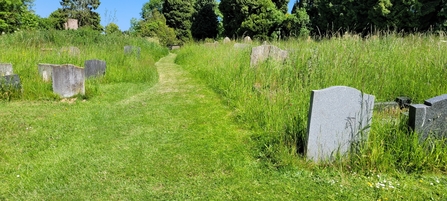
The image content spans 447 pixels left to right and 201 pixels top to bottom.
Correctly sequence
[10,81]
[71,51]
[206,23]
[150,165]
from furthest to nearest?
[206,23] < [71,51] < [10,81] < [150,165]

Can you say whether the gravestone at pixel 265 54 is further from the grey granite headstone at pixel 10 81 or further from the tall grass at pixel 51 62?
the grey granite headstone at pixel 10 81

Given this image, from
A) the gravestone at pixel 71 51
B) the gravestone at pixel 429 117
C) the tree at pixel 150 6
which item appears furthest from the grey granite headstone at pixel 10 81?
the tree at pixel 150 6

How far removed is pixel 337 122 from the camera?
303 cm

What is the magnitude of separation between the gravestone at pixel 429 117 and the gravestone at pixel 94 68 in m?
7.10

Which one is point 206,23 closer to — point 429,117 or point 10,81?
point 10,81

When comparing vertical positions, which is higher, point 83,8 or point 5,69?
point 83,8

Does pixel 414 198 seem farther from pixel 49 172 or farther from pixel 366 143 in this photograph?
pixel 49 172

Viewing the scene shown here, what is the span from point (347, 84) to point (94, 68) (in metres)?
6.27

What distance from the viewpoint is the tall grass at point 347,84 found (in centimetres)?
297

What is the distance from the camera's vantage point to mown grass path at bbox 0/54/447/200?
8.54 feet

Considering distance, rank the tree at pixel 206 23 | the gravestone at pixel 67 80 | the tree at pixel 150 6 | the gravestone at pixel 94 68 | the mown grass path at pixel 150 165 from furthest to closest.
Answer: the tree at pixel 150 6 < the tree at pixel 206 23 < the gravestone at pixel 94 68 < the gravestone at pixel 67 80 < the mown grass path at pixel 150 165

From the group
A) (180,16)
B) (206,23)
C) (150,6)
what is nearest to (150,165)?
(206,23)

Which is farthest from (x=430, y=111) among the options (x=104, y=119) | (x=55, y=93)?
(x=55, y=93)

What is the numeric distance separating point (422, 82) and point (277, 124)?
3.01 meters
